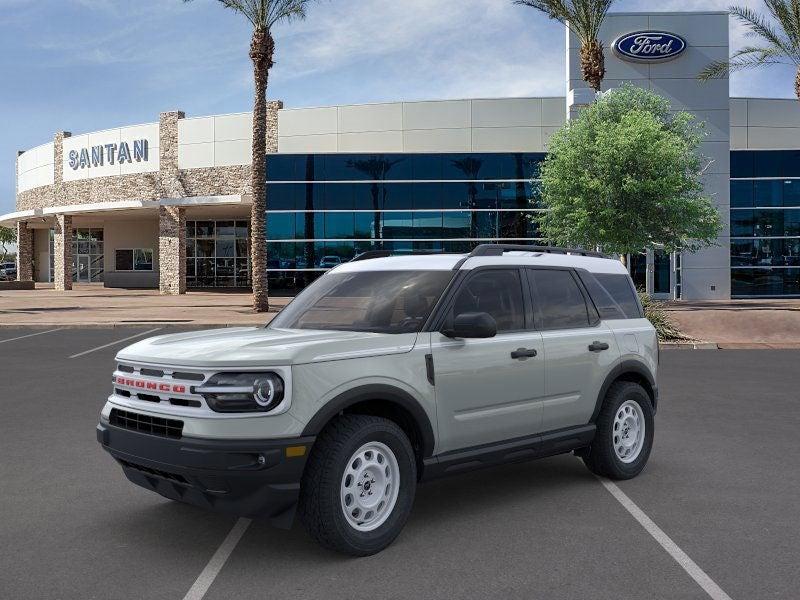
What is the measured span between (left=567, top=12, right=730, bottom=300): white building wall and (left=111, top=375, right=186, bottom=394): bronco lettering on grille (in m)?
32.4

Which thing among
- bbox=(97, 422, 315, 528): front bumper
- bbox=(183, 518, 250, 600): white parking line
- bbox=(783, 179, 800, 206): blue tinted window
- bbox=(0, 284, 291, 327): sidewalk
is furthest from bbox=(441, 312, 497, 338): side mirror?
bbox=(783, 179, 800, 206): blue tinted window

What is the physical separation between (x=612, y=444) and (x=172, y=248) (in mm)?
39603

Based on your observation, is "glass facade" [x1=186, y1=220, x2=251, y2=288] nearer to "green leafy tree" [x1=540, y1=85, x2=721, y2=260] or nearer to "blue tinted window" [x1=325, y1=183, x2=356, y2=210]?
"blue tinted window" [x1=325, y1=183, x2=356, y2=210]

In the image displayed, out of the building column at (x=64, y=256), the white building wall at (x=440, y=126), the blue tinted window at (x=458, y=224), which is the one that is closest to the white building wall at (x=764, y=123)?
the white building wall at (x=440, y=126)

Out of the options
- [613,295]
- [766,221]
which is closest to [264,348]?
[613,295]

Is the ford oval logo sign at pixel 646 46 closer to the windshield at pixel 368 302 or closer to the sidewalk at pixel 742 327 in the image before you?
the sidewalk at pixel 742 327

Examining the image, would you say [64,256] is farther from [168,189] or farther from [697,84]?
[697,84]

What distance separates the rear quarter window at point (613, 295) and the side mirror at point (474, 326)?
179 cm

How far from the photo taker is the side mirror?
490 cm

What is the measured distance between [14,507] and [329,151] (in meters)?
33.7

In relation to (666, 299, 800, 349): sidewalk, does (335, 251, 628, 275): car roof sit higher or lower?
higher

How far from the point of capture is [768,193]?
3681 cm

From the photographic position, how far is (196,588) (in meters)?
4.15

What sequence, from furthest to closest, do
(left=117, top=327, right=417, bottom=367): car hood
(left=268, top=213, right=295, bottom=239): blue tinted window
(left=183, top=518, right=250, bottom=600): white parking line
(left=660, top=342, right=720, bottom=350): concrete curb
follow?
1. (left=268, top=213, right=295, bottom=239): blue tinted window
2. (left=660, top=342, right=720, bottom=350): concrete curb
3. (left=117, top=327, right=417, bottom=367): car hood
4. (left=183, top=518, right=250, bottom=600): white parking line
